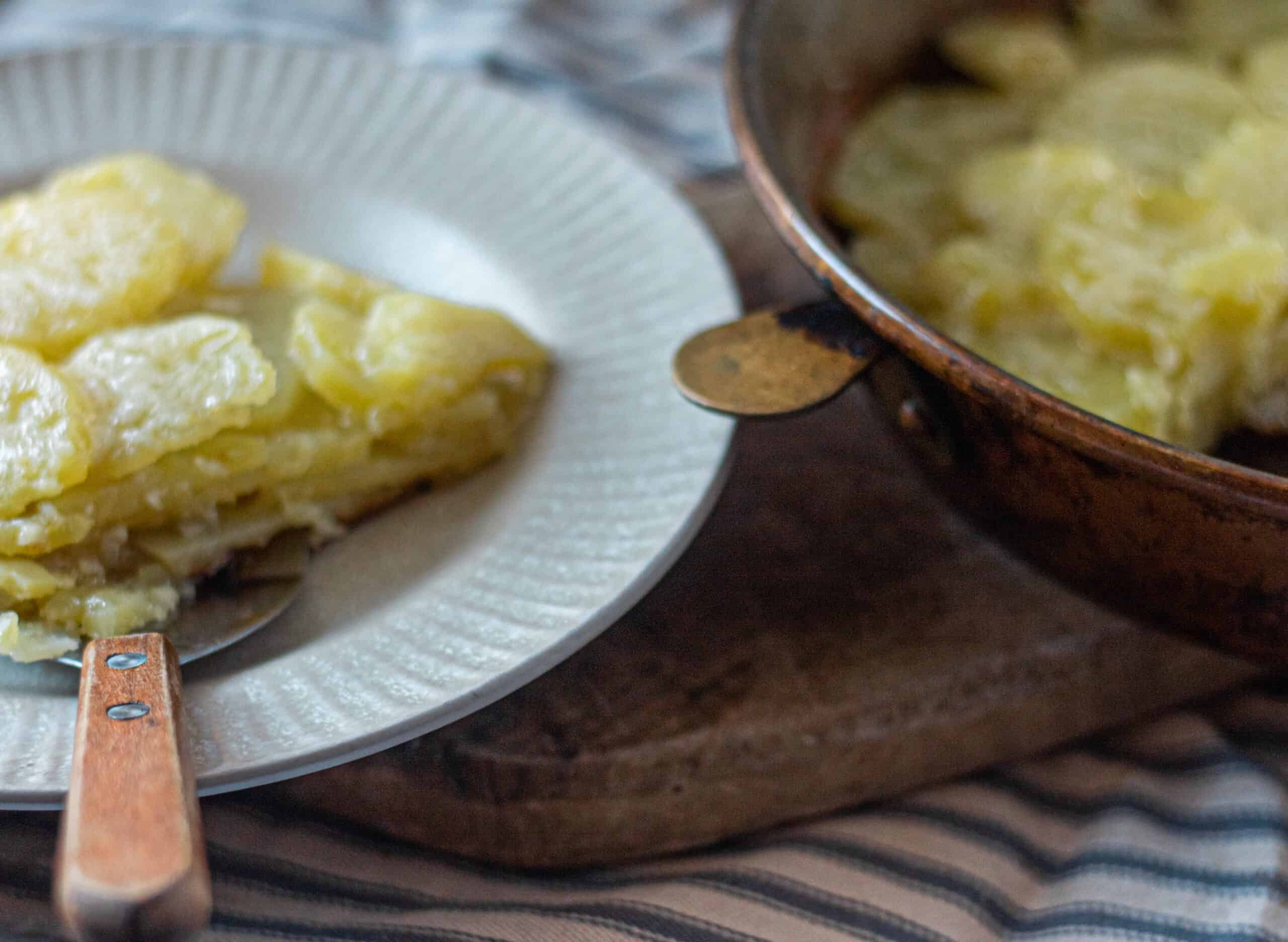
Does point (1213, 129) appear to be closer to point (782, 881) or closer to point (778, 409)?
point (778, 409)

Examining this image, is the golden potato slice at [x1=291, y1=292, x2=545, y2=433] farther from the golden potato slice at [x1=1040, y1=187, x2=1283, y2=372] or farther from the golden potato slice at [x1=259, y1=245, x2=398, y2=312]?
the golden potato slice at [x1=1040, y1=187, x2=1283, y2=372]

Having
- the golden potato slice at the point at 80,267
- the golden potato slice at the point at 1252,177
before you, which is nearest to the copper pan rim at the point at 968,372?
the golden potato slice at the point at 1252,177

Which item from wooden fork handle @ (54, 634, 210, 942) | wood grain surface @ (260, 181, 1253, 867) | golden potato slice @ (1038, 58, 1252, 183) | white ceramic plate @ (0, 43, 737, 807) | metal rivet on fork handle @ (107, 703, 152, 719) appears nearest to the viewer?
wooden fork handle @ (54, 634, 210, 942)

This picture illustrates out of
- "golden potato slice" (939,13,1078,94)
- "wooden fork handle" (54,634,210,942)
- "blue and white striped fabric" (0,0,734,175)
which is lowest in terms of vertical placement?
"wooden fork handle" (54,634,210,942)

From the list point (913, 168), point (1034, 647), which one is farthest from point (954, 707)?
point (913, 168)

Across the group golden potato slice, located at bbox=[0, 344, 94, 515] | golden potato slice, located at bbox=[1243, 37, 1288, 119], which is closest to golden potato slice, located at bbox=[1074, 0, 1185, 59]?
golden potato slice, located at bbox=[1243, 37, 1288, 119]

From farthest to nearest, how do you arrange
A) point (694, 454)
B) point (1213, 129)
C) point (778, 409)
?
point (1213, 129), point (694, 454), point (778, 409)
